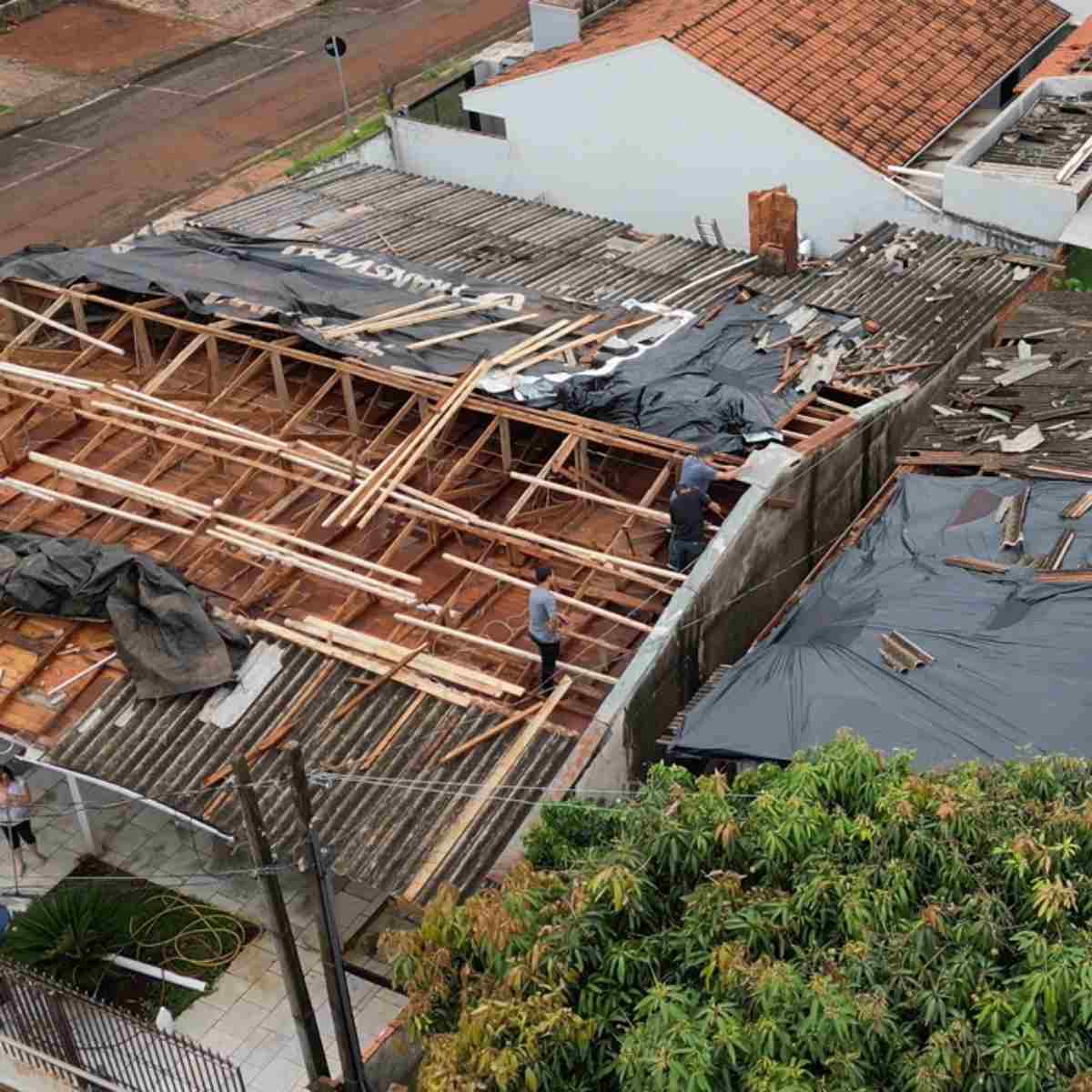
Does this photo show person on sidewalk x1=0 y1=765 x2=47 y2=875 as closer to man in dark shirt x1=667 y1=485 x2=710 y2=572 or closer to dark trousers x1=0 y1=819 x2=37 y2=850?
dark trousers x1=0 y1=819 x2=37 y2=850

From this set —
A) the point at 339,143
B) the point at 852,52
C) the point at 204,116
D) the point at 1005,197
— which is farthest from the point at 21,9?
the point at 1005,197

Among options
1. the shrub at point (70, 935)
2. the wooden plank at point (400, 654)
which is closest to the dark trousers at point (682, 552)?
the wooden plank at point (400, 654)

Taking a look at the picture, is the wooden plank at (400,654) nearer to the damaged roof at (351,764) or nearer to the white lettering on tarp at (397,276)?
the damaged roof at (351,764)

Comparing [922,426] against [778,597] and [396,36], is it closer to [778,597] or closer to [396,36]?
[778,597]

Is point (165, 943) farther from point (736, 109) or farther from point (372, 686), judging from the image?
point (736, 109)

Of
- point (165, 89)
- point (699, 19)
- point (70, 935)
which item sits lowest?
point (70, 935)

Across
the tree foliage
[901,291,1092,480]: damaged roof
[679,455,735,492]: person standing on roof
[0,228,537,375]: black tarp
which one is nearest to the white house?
[901,291,1092,480]: damaged roof
